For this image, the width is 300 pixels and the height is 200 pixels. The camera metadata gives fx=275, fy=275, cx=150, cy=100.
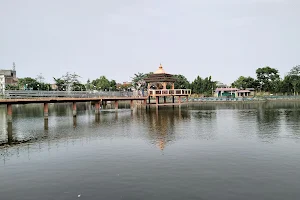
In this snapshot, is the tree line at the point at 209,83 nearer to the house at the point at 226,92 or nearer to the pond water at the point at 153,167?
the house at the point at 226,92

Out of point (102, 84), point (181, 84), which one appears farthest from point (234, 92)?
point (102, 84)

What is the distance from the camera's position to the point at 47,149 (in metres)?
20.0

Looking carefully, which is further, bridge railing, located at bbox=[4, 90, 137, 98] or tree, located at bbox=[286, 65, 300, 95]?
tree, located at bbox=[286, 65, 300, 95]

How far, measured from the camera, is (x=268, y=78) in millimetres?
111812

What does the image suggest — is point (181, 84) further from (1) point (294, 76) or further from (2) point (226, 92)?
(1) point (294, 76)

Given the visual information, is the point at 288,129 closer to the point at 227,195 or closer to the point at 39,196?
the point at 227,195

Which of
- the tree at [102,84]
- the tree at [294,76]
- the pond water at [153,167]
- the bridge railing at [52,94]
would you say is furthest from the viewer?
the tree at [102,84]

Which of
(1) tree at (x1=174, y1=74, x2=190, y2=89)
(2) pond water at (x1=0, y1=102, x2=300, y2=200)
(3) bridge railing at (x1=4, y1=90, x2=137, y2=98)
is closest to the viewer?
(2) pond water at (x1=0, y1=102, x2=300, y2=200)

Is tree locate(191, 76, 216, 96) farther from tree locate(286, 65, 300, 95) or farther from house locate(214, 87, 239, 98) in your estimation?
tree locate(286, 65, 300, 95)

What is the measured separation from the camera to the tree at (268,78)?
109 metres

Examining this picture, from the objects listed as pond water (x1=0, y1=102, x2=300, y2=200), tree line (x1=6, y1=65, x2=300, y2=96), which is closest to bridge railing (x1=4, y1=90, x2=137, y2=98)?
pond water (x1=0, y1=102, x2=300, y2=200)

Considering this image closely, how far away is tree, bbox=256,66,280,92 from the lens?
109m

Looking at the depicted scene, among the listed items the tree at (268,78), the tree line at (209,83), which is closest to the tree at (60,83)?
the tree line at (209,83)

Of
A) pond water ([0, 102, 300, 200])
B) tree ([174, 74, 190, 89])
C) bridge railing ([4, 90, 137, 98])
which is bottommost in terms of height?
pond water ([0, 102, 300, 200])
